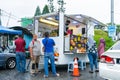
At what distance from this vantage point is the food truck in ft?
41.2

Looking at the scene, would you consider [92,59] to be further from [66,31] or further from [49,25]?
[49,25]

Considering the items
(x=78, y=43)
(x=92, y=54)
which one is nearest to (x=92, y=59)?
(x=92, y=54)

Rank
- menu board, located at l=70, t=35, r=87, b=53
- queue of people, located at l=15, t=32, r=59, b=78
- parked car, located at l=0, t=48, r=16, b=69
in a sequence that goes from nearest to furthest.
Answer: queue of people, located at l=15, t=32, r=59, b=78
menu board, located at l=70, t=35, r=87, b=53
parked car, located at l=0, t=48, r=16, b=69

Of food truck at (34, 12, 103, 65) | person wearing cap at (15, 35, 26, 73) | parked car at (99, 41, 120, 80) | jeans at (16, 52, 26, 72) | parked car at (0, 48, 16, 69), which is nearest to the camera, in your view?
parked car at (99, 41, 120, 80)

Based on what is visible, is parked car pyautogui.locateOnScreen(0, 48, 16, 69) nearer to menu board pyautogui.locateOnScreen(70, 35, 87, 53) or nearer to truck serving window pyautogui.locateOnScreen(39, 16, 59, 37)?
truck serving window pyautogui.locateOnScreen(39, 16, 59, 37)

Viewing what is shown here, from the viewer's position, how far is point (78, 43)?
13.2 metres

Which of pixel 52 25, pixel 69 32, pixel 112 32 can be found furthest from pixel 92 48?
pixel 112 32

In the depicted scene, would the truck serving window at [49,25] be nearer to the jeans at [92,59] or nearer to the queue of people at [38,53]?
the queue of people at [38,53]

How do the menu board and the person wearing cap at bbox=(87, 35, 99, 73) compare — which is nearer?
the person wearing cap at bbox=(87, 35, 99, 73)

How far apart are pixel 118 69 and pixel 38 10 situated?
5645cm

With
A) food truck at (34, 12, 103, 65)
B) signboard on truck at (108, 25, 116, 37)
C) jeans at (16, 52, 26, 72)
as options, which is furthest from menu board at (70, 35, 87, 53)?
signboard on truck at (108, 25, 116, 37)

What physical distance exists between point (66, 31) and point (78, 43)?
0.78 metres

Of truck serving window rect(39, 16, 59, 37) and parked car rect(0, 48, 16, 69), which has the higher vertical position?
truck serving window rect(39, 16, 59, 37)

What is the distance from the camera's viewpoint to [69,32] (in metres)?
13.0
